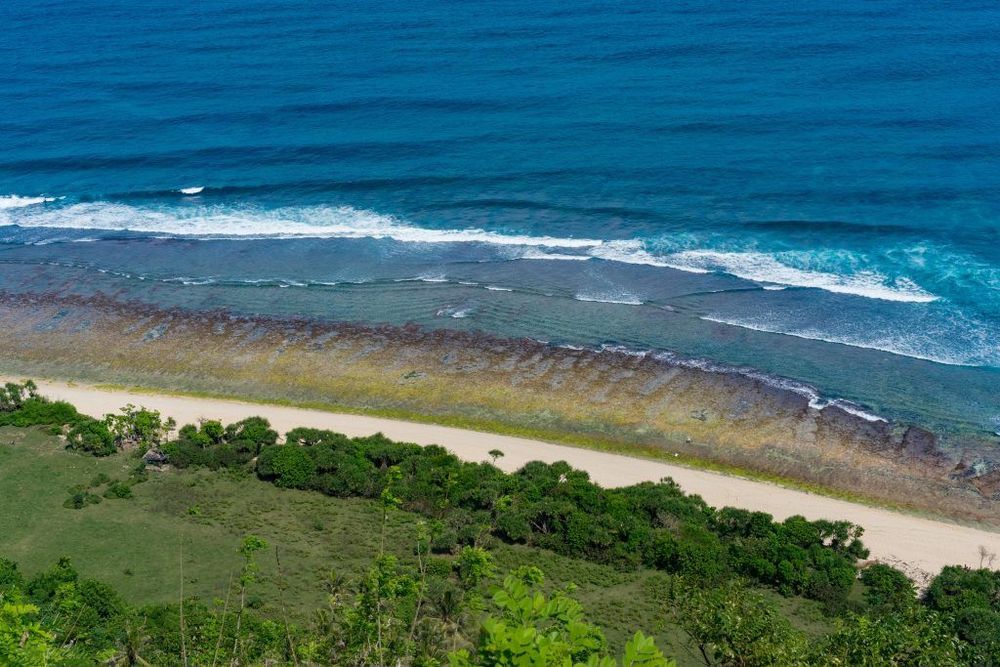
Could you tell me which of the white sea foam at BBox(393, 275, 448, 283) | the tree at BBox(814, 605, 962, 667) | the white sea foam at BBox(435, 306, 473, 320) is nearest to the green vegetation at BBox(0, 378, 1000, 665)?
the tree at BBox(814, 605, 962, 667)

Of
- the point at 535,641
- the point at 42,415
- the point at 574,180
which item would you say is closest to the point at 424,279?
the point at 574,180

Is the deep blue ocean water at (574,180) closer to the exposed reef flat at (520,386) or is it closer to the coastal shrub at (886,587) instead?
the exposed reef flat at (520,386)

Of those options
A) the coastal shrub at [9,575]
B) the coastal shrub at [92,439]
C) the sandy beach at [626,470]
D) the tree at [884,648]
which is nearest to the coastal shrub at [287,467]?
the sandy beach at [626,470]

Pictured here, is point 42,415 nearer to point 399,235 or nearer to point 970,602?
point 399,235

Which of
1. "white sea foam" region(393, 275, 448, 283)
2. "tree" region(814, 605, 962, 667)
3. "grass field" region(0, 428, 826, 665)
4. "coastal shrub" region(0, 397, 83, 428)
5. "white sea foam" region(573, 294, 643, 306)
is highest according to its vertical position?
"tree" region(814, 605, 962, 667)

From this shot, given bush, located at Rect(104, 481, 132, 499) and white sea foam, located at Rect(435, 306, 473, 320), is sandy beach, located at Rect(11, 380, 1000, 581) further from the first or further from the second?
white sea foam, located at Rect(435, 306, 473, 320)

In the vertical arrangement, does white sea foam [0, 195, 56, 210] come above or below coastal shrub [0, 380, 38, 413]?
above
